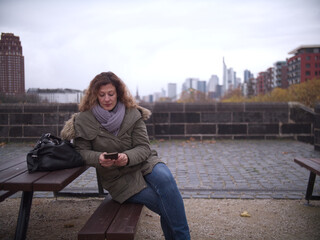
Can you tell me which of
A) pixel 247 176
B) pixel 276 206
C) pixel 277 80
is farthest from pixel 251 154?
pixel 277 80

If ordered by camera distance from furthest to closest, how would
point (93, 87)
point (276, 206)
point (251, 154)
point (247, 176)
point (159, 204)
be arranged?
point (251, 154) → point (247, 176) → point (276, 206) → point (93, 87) → point (159, 204)

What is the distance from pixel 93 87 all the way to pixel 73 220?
5.46 feet

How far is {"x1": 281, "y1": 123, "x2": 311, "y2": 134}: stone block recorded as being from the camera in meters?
9.84

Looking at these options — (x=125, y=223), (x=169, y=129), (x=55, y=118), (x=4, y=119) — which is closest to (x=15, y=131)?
(x=4, y=119)

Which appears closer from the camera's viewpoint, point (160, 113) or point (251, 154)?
point (251, 154)

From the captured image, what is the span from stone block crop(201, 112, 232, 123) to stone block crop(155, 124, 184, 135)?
753 millimetres

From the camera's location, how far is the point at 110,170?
9.45ft

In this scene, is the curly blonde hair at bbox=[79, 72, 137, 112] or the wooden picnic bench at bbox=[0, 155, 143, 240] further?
the curly blonde hair at bbox=[79, 72, 137, 112]

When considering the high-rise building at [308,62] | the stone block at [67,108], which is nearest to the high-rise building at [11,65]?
the stone block at [67,108]

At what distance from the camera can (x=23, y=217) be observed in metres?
2.80

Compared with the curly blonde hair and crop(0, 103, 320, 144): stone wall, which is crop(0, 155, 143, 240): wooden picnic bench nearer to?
the curly blonde hair

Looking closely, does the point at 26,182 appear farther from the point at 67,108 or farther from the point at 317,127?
the point at 67,108

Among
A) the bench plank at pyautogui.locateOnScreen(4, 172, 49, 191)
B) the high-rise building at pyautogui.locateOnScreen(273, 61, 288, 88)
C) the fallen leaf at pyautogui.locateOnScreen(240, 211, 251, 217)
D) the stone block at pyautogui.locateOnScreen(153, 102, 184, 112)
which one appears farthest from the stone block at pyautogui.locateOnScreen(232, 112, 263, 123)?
the high-rise building at pyautogui.locateOnScreen(273, 61, 288, 88)

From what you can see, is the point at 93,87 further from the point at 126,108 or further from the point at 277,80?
the point at 277,80
